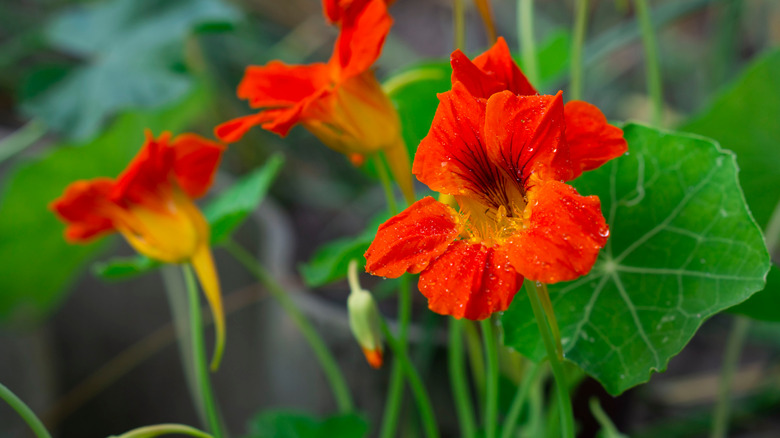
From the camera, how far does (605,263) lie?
384 millimetres

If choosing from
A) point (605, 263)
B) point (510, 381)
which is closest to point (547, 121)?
point (605, 263)

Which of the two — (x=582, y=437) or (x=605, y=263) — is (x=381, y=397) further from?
(x=605, y=263)

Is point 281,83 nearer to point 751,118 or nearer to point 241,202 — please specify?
point 241,202

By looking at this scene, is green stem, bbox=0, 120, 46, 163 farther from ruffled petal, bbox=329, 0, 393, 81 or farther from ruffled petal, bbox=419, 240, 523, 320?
ruffled petal, bbox=419, 240, 523, 320

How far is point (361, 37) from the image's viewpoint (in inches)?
13.8

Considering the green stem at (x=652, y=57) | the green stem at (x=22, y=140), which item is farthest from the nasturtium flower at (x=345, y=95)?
the green stem at (x=22, y=140)

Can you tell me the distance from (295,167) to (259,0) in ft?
1.24

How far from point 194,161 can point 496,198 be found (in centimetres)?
25

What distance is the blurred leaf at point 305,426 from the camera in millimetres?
524

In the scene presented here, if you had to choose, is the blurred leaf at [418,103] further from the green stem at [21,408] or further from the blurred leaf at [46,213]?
the blurred leaf at [46,213]

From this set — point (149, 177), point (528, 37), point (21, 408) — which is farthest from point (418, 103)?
point (21, 408)

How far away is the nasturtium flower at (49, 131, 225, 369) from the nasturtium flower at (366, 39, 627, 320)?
0.65 feet

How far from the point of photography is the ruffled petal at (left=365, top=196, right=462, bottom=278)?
274mm

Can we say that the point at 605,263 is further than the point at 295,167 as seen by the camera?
No
